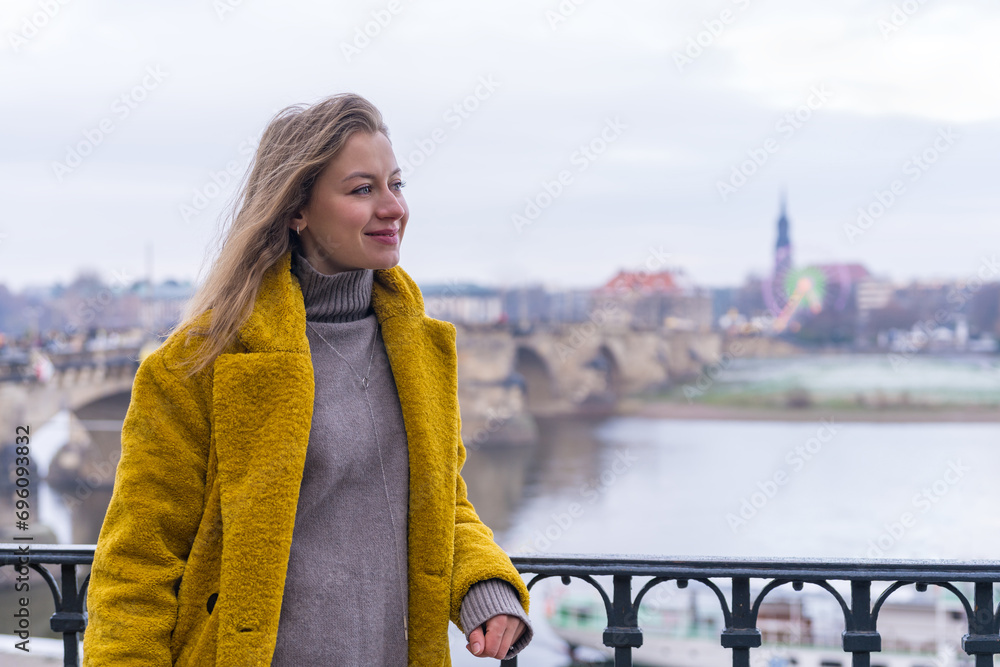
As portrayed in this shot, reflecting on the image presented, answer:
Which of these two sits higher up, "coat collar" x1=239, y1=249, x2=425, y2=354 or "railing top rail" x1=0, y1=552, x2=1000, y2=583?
"coat collar" x1=239, y1=249, x2=425, y2=354

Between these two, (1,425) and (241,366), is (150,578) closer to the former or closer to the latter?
(241,366)

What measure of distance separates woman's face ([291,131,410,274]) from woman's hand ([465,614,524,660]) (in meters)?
0.45

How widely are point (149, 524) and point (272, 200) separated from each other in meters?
0.40

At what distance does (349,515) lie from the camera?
1073 millimetres

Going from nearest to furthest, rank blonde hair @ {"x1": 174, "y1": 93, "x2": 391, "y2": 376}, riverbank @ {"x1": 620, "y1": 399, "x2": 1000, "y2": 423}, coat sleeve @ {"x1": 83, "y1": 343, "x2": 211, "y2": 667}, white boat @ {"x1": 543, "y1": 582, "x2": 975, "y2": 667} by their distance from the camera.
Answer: coat sleeve @ {"x1": 83, "y1": 343, "x2": 211, "y2": 667} → blonde hair @ {"x1": 174, "y1": 93, "x2": 391, "y2": 376} → white boat @ {"x1": 543, "y1": 582, "x2": 975, "y2": 667} → riverbank @ {"x1": 620, "y1": 399, "x2": 1000, "y2": 423}

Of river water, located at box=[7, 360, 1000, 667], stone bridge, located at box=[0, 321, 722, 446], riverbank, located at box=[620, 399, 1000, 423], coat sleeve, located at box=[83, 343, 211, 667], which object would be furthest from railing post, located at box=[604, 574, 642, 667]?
riverbank, located at box=[620, 399, 1000, 423]

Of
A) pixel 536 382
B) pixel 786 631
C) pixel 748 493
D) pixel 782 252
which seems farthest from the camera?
pixel 782 252

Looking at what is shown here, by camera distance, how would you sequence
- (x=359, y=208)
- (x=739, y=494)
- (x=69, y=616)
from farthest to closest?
(x=739, y=494) < (x=69, y=616) < (x=359, y=208)

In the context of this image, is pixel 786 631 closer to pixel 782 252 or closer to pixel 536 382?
pixel 536 382

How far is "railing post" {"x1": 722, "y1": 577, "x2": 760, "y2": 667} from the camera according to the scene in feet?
4.72

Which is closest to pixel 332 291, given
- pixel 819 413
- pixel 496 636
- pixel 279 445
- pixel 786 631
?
pixel 279 445

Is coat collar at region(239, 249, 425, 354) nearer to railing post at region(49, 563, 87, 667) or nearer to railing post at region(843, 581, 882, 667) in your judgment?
railing post at region(49, 563, 87, 667)

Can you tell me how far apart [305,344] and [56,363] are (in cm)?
1643

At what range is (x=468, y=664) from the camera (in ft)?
35.4
